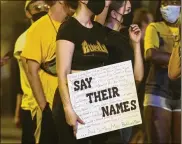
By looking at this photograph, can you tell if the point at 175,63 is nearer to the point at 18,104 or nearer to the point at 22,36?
the point at 22,36

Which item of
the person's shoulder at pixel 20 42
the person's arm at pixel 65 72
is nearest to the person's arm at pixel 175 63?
the person's arm at pixel 65 72

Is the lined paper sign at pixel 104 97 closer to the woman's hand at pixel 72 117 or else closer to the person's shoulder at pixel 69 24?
the woman's hand at pixel 72 117

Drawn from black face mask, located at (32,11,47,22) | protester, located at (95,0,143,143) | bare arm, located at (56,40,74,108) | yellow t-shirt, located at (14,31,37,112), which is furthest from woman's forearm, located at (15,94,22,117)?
protester, located at (95,0,143,143)

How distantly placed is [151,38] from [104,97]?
1.44 feet

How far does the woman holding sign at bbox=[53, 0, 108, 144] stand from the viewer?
2.37 meters

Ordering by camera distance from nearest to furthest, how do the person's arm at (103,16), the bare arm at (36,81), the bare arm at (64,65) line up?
the bare arm at (64,65)
the person's arm at (103,16)
the bare arm at (36,81)

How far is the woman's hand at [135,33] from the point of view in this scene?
2.54 meters

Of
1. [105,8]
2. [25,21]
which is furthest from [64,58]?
[25,21]

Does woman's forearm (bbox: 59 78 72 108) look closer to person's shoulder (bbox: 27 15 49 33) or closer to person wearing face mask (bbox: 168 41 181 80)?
person's shoulder (bbox: 27 15 49 33)

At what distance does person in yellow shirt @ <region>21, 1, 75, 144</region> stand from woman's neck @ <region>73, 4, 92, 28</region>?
0.11 metres

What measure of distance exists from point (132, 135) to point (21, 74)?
0.66m

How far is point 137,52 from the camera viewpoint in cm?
252

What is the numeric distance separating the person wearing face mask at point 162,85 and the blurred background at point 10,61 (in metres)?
0.12

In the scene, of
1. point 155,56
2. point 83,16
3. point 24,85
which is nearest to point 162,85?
point 155,56
